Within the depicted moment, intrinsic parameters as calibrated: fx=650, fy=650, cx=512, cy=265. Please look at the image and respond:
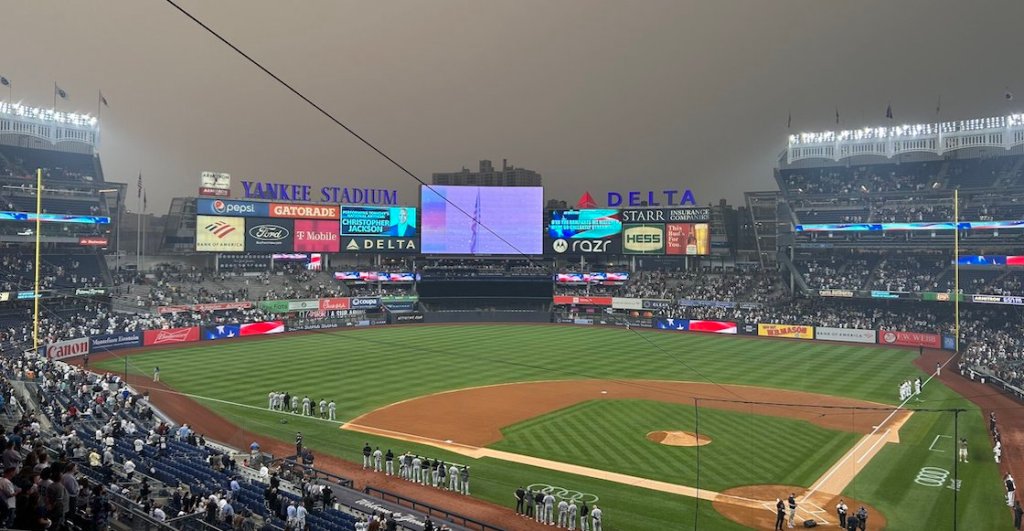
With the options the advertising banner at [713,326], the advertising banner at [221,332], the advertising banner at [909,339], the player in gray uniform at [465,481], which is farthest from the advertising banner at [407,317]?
the player in gray uniform at [465,481]

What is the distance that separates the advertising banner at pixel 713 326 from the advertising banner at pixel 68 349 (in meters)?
53.6

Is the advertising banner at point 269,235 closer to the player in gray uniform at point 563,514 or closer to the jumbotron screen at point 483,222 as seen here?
the jumbotron screen at point 483,222

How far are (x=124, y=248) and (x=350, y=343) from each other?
143 feet

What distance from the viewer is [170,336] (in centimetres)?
5331

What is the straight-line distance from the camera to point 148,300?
60.1 meters

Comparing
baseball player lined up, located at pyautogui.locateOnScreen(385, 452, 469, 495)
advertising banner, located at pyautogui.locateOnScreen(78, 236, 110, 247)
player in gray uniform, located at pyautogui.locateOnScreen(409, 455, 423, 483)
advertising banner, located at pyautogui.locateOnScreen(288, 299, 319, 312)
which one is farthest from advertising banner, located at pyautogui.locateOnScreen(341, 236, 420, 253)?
player in gray uniform, located at pyautogui.locateOnScreen(409, 455, 423, 483)

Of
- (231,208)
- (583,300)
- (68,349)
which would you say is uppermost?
(231,208)

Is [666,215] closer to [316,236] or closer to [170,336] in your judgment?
[316,236]

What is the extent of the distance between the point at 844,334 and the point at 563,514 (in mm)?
49477

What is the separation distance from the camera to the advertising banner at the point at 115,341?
47.1 metres

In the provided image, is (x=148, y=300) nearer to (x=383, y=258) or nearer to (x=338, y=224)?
(x=338, y=224)

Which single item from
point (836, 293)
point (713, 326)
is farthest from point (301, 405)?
point (836, 293)

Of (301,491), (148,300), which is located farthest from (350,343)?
(301,491)

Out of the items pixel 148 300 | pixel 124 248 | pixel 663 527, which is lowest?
pixel 663 527
